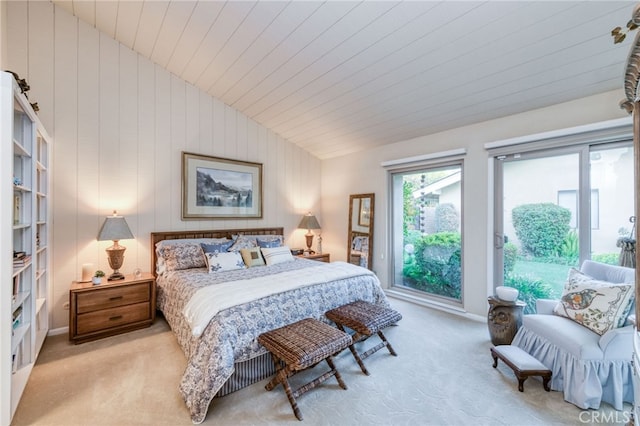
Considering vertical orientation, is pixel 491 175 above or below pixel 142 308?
above

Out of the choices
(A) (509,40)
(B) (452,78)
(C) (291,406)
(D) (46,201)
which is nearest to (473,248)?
(B) (452,78)

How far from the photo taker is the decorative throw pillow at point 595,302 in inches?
80.3

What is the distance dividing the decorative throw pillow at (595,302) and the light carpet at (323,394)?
0.58 meters

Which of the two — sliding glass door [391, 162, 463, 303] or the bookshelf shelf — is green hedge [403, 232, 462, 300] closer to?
sliding glass door [391, 162, 463, 303]

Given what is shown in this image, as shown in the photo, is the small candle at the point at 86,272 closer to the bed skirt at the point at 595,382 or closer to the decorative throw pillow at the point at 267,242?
the decorative throw pillow at the point at 267,242

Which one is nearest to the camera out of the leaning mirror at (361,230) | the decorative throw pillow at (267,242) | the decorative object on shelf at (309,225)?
the decorative throw pillow at (267,242)

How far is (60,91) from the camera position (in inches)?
122

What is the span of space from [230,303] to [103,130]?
9.16 ft

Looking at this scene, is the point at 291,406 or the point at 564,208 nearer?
the point at 291,406

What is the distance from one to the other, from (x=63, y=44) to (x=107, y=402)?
145 inches

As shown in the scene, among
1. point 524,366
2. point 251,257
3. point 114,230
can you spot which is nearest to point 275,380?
point 251,257

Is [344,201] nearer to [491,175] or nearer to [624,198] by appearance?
[491,175]

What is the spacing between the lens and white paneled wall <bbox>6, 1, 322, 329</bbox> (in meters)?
3.02

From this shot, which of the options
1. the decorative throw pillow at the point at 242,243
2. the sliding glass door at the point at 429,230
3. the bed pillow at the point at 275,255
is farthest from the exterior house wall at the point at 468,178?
the decorative throw pillow at the point at 242,243
